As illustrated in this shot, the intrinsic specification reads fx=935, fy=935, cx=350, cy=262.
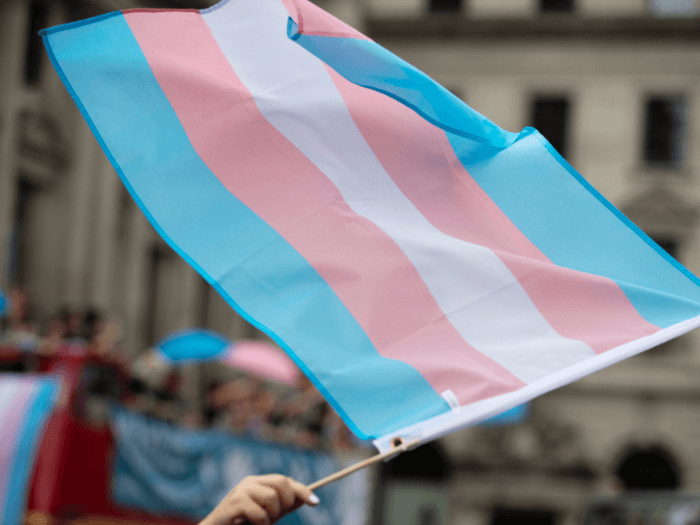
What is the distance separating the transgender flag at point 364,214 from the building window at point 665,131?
24.5 metres

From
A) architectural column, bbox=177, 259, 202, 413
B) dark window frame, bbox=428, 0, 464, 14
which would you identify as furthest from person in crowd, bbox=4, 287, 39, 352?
dark window frame, bbox=428, 0, 464, 14

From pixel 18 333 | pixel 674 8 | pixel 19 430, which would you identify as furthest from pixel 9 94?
pixel 674 8

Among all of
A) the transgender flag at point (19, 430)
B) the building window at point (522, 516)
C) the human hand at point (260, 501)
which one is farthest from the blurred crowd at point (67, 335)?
the building window at point (522, 516)

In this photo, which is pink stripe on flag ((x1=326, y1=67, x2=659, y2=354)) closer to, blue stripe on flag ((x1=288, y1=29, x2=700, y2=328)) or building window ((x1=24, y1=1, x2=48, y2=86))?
blue stripe on flag ((x1=288, y1=29, x2=700, y2=328))

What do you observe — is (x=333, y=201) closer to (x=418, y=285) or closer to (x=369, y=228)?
(x=369, y=228)

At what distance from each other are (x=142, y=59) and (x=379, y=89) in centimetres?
100

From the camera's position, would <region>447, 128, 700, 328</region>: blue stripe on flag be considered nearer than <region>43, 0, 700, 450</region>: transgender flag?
No

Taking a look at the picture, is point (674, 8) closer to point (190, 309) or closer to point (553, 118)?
point (553, 118)

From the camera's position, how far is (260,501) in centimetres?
223

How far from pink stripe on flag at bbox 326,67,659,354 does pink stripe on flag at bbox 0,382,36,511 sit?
5.13 m

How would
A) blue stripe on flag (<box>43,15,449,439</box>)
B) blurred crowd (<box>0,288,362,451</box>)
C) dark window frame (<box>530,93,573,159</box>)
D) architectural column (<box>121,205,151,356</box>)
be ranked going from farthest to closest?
dark window frame (<box>530,93,573,159</box>) < architectural column (<box>121,205,151,356</box>) < blurred crowd (<box>0,288,362,451</box>) < blue stripe on flag (<box>43,15,449,439</box>)

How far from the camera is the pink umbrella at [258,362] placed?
12750 mm

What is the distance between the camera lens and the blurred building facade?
24.8 metres

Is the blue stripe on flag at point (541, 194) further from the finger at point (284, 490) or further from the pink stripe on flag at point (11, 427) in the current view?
the pink stripe on flag at point (11, 427)
